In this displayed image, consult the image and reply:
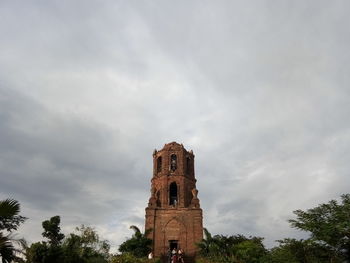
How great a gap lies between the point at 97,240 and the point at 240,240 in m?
13.9

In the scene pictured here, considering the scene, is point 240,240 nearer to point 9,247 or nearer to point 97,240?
point 97,240

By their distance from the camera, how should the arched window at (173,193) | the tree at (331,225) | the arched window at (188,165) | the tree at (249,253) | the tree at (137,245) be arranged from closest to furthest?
the tree at (331,225) → the tree at (249,253) → the tree at (137,245) → the arched window at (173,193) → the arched window at (188,165)

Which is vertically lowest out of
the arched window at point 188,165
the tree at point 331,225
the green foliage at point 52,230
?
the tree at point 331,225

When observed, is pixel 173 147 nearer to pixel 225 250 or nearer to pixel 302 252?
pixel 225 250

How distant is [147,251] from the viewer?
28422mm

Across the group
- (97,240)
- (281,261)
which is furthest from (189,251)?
(281,261)

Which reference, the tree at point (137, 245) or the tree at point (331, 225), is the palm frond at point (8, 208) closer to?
the tree at point (331, 225)

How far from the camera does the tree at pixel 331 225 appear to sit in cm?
1725

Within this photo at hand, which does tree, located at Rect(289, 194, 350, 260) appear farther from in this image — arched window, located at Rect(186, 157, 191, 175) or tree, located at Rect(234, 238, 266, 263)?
arched window, located at Rect(186, 157, 191, 175)

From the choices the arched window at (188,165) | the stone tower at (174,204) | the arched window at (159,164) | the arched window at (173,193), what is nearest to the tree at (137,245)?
the stone tower at (174,204)

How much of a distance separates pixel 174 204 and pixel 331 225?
1773 centimetres

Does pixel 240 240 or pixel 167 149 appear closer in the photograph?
pixel 240 240

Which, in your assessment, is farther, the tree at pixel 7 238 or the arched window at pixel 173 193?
the arched window at pixel 173 193

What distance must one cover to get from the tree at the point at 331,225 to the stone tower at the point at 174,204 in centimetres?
1262
